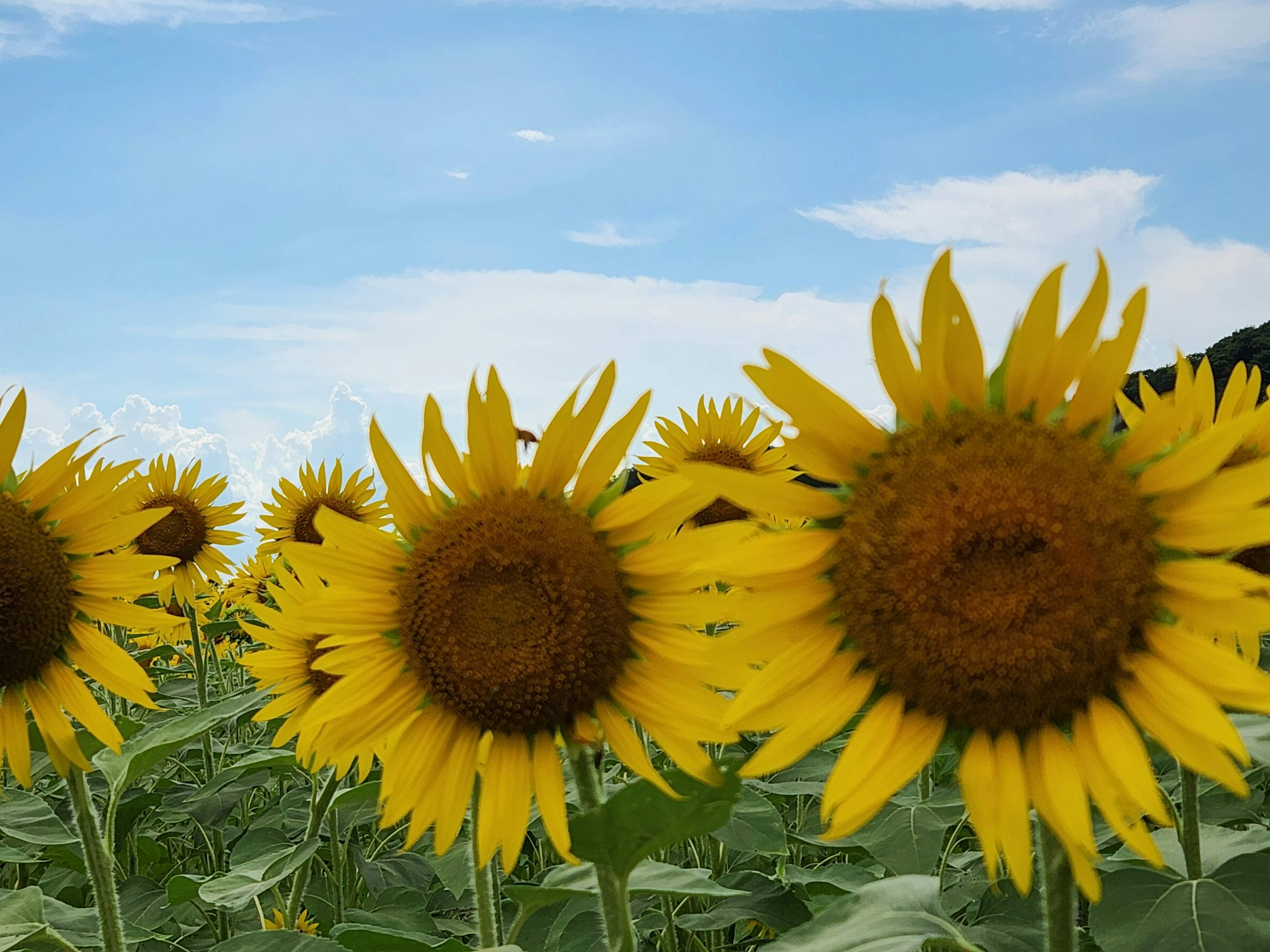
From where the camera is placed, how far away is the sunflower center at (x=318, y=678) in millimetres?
3896

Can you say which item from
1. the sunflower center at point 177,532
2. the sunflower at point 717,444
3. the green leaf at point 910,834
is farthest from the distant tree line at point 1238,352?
the green leaf at point 910,834

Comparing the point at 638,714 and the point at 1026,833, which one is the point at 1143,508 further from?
the point at 638,714

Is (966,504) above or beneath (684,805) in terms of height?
above

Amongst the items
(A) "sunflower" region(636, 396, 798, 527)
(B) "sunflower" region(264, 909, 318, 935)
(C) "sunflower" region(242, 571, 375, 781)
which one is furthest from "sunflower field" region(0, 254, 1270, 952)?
(A) "sunflower" region(636, 396, 798, 527)

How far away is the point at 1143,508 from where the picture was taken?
1.71 meters

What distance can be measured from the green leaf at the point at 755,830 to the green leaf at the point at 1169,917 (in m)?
1.00

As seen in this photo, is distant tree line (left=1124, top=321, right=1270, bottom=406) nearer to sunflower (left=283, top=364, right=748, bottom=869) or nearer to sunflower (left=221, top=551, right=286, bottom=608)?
sunflower (left=221, top=551, right=286, bottom=608)

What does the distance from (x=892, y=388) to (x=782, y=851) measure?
5.29 feet

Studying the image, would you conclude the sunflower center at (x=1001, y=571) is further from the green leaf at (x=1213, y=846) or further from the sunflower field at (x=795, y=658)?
the green leaf at (x=1213, y=846)

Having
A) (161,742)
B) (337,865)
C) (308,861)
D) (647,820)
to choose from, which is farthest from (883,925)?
(337,865)

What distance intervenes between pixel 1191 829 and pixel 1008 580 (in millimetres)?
1019

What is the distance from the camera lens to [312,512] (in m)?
7.93

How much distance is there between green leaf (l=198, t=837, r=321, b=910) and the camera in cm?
299

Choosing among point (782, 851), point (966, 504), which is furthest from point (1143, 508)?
point (782, 851)
